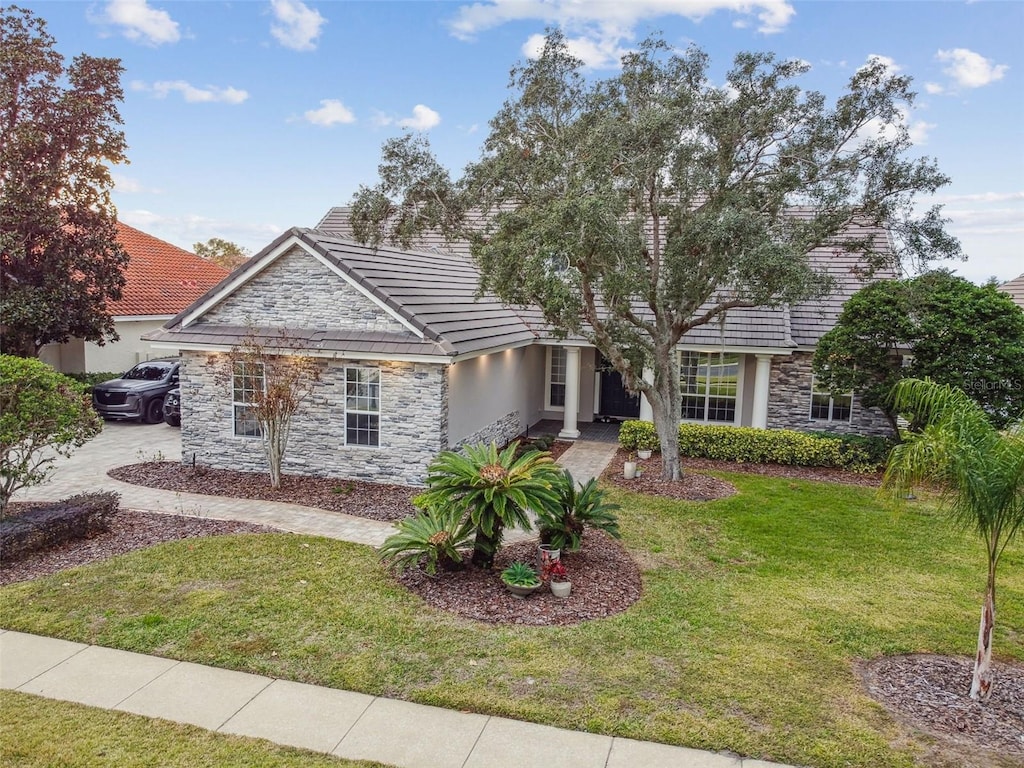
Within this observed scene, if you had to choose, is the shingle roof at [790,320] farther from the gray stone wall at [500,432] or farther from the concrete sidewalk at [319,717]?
the concrete sidewalk at [319,717]

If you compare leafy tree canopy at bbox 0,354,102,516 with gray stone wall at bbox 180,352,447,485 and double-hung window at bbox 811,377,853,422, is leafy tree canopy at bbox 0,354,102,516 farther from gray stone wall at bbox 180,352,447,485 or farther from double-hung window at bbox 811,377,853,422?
double-hung window at bbox 811,377,853,422

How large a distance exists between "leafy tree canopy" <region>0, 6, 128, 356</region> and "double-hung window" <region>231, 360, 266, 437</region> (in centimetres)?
857

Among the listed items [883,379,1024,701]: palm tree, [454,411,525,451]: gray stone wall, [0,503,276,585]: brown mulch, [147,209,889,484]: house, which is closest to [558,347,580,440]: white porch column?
[454,411,525,451]: gray stone wall

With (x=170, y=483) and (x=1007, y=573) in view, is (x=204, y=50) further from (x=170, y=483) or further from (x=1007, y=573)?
(x=1007, y=573)

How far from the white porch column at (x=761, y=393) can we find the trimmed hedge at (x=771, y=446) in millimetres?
997

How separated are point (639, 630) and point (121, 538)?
26.0ft

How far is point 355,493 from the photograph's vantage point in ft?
43.2

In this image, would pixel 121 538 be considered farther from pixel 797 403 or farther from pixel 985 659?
pixel 797 403

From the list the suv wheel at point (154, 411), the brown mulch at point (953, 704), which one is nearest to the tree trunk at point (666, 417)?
the brown mulch at point (953, 704)

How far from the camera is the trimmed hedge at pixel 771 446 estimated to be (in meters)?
15.6

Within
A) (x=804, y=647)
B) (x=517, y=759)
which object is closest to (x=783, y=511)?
(x=804, y=647)

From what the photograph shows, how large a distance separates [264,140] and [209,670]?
54.1 ft

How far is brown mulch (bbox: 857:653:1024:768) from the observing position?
5.63 meters

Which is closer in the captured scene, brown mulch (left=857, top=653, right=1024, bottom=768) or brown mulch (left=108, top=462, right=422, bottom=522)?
brown mulch (left=857, top=653, right=1024, bottom=768)
